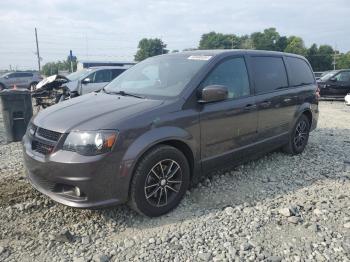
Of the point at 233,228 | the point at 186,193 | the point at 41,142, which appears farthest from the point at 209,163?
the point at 41,142

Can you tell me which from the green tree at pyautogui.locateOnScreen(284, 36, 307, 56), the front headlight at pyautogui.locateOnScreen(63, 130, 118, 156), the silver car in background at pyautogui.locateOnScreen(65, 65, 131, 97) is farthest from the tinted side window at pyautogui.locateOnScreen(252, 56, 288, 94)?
the green tree at pyautogui.locateOnScreen(284, 36, 307, 56)

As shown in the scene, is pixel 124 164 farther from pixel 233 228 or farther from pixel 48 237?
pixel 233 228

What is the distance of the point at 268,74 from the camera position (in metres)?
5.38

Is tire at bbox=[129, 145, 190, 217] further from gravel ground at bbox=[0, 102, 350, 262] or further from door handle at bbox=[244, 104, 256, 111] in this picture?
door handle at bbox=[244, 104, 256, 111]

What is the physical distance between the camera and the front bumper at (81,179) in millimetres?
3289

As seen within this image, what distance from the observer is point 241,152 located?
15.8ft

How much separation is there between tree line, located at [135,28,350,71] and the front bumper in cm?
6303

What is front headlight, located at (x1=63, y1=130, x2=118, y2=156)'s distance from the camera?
10.9ft

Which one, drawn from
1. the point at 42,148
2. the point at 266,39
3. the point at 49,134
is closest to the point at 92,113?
the point at 49,134

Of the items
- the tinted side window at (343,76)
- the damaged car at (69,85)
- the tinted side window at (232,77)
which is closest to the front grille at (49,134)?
the tinted side window at (232,77)

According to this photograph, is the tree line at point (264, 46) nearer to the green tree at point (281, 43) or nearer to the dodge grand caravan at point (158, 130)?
the green tree at point (281, 43)

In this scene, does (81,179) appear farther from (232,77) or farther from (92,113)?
(232,77)

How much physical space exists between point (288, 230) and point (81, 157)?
2.24 meters

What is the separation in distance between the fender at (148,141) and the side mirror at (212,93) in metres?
0.46
